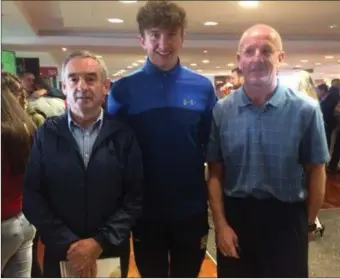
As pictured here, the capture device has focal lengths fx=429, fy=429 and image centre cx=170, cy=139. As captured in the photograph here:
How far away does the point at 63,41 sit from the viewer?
0.95 m

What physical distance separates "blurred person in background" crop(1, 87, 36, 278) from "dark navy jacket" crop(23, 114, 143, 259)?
6 centimetres

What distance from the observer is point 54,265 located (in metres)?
0.89

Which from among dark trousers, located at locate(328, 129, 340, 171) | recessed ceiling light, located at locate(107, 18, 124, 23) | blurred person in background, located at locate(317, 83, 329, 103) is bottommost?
dark trousers, located at locate(328, 129, 340, 171)

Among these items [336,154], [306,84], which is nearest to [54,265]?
[306,84]

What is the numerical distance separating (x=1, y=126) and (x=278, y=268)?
644mm

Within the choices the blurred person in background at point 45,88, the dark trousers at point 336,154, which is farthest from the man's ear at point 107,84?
the dark trousers at point 336,154

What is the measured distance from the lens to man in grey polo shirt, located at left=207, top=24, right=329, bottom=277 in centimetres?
90

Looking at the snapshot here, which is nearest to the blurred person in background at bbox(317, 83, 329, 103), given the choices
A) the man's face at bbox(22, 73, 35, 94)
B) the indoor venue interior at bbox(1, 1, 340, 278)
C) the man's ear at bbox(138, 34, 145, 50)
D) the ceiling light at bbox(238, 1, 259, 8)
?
the indoor venue interior at bbox(1, 1, 340, 278)

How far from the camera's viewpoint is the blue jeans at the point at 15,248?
91 cm

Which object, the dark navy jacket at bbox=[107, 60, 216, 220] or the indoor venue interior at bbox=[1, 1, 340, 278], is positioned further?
the dark navy jacket at bbox=[107, 60, 216, 220]

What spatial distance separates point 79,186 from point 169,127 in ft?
0.77

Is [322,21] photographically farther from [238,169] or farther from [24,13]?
[24,13]

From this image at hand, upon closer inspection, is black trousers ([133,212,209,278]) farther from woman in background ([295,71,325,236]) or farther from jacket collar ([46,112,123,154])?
woman in background ([295,71,325,236])

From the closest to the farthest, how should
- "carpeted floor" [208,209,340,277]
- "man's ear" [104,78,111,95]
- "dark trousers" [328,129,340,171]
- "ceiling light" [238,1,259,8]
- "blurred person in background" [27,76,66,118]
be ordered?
"ceiling light" [238,1,259,8] → "man's ear" [104,78,111,95] → "blurred person in background" [27,76,66,118] → "dark trousers" [328,129,340,171] → "carpeted floor" [208,209,340,277]
